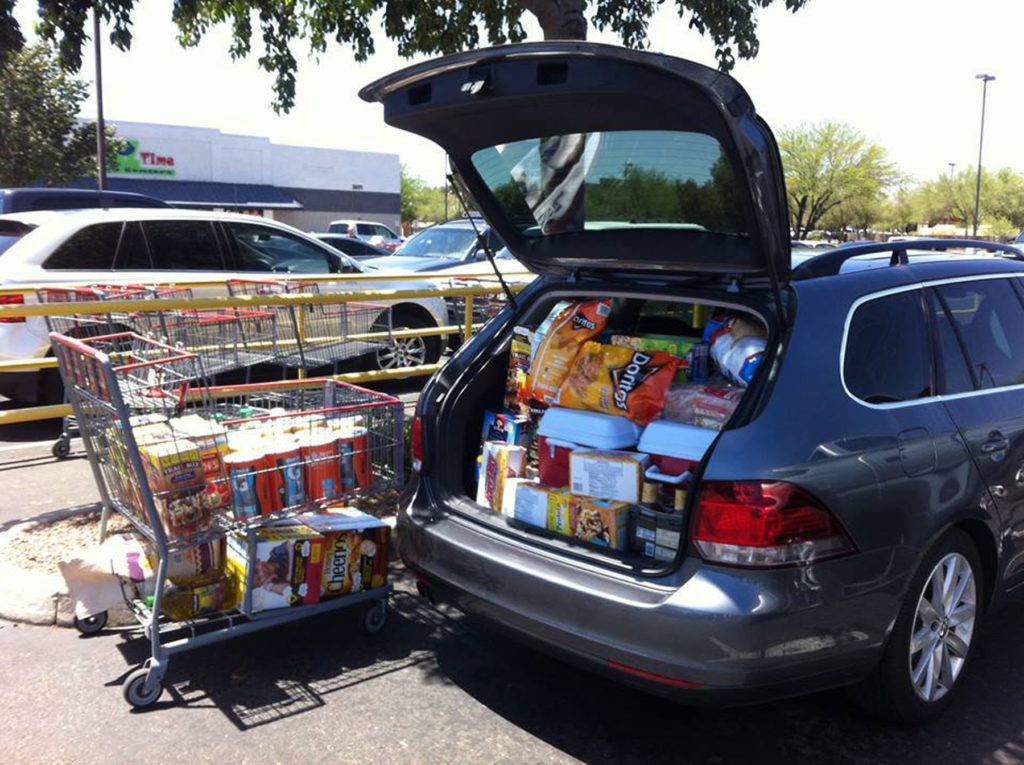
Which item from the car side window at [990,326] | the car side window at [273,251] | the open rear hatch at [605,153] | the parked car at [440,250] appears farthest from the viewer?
the parked car at [440,250]

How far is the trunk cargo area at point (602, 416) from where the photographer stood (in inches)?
134

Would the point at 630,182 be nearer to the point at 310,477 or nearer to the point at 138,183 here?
the point at 310,477

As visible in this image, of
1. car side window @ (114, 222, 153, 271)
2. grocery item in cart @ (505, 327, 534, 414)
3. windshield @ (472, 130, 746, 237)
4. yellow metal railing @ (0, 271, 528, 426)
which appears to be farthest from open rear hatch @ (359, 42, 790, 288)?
car side window @ (114, 222, 153, 271)

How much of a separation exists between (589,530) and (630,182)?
1390mm

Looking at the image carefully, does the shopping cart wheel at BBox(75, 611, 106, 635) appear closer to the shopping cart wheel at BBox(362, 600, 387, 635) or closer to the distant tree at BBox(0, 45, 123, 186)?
the shopping cart wheel at BBox(362, 600, 387, 635)

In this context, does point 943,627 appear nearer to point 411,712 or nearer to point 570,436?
point 570,436

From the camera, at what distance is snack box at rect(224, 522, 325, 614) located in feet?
12.8

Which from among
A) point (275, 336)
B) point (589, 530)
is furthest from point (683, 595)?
point (275, 336)

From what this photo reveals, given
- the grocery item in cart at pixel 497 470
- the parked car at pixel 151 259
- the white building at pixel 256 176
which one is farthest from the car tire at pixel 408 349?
the white building at pixel 256 176

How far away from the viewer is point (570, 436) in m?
3.75

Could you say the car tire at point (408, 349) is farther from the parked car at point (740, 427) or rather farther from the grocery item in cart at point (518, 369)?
the parked car at point (740, 427)

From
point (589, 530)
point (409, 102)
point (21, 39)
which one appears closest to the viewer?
point (589, 530)

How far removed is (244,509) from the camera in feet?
12.4

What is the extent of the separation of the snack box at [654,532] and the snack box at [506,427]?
2.67 ft
